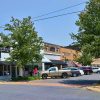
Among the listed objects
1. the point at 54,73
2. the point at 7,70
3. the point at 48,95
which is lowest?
the point at 48,95

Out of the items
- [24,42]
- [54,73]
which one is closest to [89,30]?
[24,42]

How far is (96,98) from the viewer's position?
2116 cm

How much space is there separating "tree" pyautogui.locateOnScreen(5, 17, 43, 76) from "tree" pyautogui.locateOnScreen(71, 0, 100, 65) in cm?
1074

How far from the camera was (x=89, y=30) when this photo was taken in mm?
36156

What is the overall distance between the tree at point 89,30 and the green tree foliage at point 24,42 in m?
10.7

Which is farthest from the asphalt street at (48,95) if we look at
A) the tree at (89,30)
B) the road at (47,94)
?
the tree at (89,30)

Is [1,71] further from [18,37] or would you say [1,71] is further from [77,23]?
[77,23]

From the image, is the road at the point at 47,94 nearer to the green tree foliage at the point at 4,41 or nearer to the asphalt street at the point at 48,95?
the asphalt street at the point at 48,95

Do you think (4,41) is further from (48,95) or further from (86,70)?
(86,70)

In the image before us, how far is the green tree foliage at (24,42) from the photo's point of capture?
152 ft

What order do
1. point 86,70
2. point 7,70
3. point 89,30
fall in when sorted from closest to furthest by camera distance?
1. point 89,30
2. point 7,70
3. point 86,70

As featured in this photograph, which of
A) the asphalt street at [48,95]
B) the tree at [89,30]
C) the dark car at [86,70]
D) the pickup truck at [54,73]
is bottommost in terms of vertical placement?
the asphalt street at [48,95]

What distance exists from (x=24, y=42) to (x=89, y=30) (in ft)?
44.0

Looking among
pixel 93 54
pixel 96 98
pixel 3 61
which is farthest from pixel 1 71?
pixel 96 98
